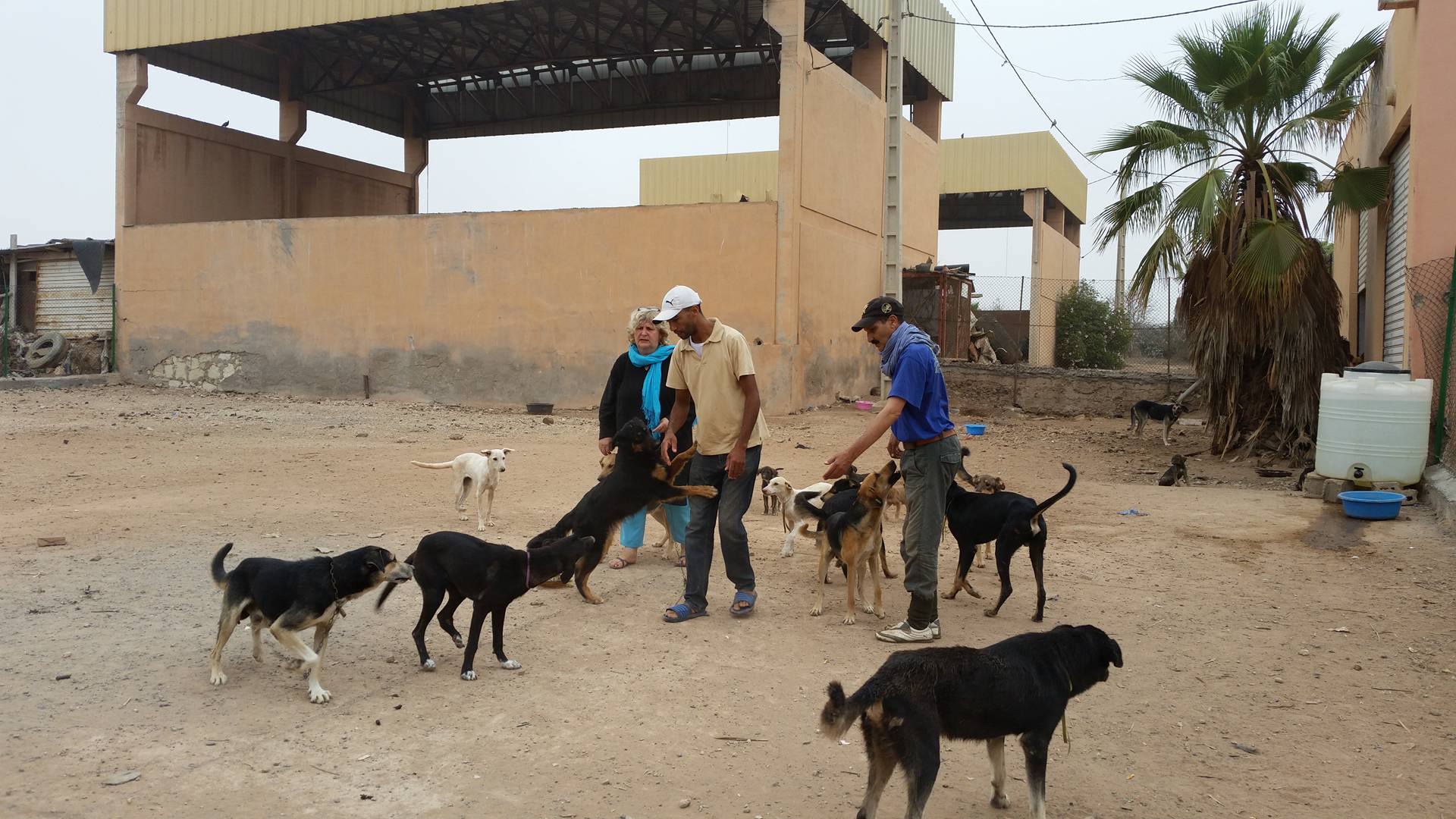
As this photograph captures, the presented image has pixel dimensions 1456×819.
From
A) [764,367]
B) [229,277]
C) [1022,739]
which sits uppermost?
[229,277]

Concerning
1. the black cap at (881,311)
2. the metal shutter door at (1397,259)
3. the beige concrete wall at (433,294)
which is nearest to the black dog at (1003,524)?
the black cap at (881,311)

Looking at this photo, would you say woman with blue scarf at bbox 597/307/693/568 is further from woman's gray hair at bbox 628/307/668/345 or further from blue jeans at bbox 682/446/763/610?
blue jeans at bbox 682/446/763/610

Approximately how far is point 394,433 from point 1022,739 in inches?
525

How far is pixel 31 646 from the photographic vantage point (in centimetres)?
500

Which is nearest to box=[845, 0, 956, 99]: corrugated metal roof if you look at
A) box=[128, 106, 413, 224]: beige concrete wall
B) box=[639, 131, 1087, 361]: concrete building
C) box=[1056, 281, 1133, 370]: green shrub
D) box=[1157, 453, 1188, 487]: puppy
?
box=[639, 131, 1087, 361]: concrete building

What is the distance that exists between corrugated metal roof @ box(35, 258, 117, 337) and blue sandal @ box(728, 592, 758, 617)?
22630 mm

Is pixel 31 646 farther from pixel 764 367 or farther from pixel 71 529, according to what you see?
pixel 764 367

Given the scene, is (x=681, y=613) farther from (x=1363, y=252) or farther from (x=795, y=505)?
(x=1363, y=252)

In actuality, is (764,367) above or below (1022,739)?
above

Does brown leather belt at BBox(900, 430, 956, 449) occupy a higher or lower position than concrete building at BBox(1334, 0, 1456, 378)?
lower

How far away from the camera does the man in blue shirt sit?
5223 mm

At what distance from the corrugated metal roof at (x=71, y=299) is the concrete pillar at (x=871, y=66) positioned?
56.8ft

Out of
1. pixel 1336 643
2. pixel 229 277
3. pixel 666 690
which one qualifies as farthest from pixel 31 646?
pixel 229 277

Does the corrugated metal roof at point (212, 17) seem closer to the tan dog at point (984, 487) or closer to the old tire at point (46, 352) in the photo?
the old tire at point (46, 352)
